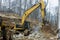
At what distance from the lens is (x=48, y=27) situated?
5.06m

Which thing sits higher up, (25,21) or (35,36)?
(25,21)

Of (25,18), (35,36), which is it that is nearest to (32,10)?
(25,18)

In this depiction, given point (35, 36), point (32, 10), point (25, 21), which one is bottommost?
point (35, 36)

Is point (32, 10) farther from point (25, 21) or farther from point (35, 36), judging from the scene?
point (35, 36)

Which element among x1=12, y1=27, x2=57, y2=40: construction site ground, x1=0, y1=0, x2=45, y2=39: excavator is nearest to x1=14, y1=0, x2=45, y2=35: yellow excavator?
x1=0, y1=0, x2=45, y2=39: excavator

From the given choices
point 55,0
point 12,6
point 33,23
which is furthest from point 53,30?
point 12,6

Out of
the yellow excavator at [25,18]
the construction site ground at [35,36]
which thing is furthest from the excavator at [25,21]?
the construction site ground at [35,36]

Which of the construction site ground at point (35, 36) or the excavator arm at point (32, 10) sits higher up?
the excavator arm at point (32, 10)

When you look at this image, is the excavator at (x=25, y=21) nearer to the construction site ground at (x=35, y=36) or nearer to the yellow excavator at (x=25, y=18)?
the yellow excavator at (x=25, y=18)

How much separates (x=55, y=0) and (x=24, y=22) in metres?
1.18

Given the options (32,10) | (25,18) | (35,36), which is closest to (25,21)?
(25,18)

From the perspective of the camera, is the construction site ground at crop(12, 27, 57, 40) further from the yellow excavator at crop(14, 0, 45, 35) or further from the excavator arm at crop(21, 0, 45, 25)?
the excavator arm at crop(21, 0, 45, 25)

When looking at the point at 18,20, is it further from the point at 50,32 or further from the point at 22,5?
the point at 50,32

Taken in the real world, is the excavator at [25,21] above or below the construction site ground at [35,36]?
above
